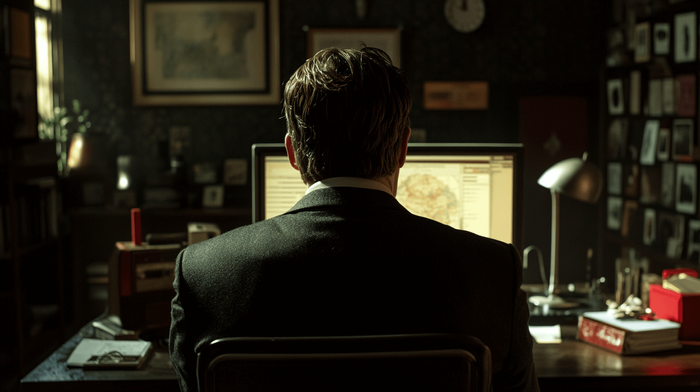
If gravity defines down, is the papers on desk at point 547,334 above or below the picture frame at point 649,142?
below

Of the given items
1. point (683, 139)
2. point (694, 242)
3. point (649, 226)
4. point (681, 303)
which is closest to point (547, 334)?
point (681, 303)

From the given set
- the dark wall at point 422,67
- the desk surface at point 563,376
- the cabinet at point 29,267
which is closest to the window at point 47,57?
the dark wall at point 422,67

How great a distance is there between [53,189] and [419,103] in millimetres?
2607

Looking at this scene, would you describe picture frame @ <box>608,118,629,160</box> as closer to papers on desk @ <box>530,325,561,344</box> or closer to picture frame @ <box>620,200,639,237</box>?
picture frame @ <box>620,200,639,237</box>

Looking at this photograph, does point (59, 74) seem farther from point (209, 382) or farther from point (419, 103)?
point (209, 382)

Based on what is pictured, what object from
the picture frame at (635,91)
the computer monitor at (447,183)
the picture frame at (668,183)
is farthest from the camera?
the picture frame at (635,91)

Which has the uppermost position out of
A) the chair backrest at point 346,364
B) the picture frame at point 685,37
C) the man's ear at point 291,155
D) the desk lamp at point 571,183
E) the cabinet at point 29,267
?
the picture frame at point 685,37

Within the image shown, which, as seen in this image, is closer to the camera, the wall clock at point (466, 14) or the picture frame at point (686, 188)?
the picture frame at point (686, 188)

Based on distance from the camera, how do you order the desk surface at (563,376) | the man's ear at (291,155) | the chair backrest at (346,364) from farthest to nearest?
1. the desk surface at (563,376)
2. the man's ear at (291,155)
3. the chair backrest at (346,364)

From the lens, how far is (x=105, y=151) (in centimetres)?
434

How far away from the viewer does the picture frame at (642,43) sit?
3773 mm

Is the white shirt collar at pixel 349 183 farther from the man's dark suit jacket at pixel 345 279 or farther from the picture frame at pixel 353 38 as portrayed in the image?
the picture frame at pixel 353 38

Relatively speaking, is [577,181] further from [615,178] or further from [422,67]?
[422,67]

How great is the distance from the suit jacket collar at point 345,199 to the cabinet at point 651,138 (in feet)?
9.62
